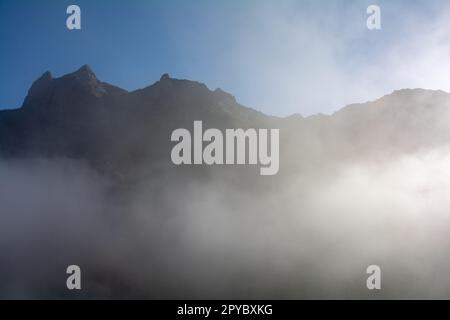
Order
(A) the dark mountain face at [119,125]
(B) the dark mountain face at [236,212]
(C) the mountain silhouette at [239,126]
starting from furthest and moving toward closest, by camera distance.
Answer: (A) the dark mountain face at [119,125] < (C) the mountain silhouette at [239,126] < (B) the dark mountain face at [236,212]

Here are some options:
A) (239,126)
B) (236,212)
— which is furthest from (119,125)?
(236,212)

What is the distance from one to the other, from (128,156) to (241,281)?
3.05 m

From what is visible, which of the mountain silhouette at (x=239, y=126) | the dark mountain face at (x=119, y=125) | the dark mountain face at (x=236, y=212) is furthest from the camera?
the dark mountain face at (x=119, y=125)

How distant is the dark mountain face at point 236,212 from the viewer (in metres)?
5.71

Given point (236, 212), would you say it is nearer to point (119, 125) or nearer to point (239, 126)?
point (239, 126)

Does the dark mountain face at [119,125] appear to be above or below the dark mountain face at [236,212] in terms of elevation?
above

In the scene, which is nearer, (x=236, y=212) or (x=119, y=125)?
(x=236, y=212)

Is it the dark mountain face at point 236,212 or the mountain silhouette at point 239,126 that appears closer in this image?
the dark mountain face at point 236,212

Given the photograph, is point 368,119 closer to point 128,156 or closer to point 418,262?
point 418,262

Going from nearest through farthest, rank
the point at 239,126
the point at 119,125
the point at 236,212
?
the point at 239,126
the point at 236,212
the point at 119,125

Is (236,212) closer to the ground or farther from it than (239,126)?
closer to the ground

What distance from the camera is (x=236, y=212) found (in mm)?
6535

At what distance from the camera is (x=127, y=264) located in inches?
249
